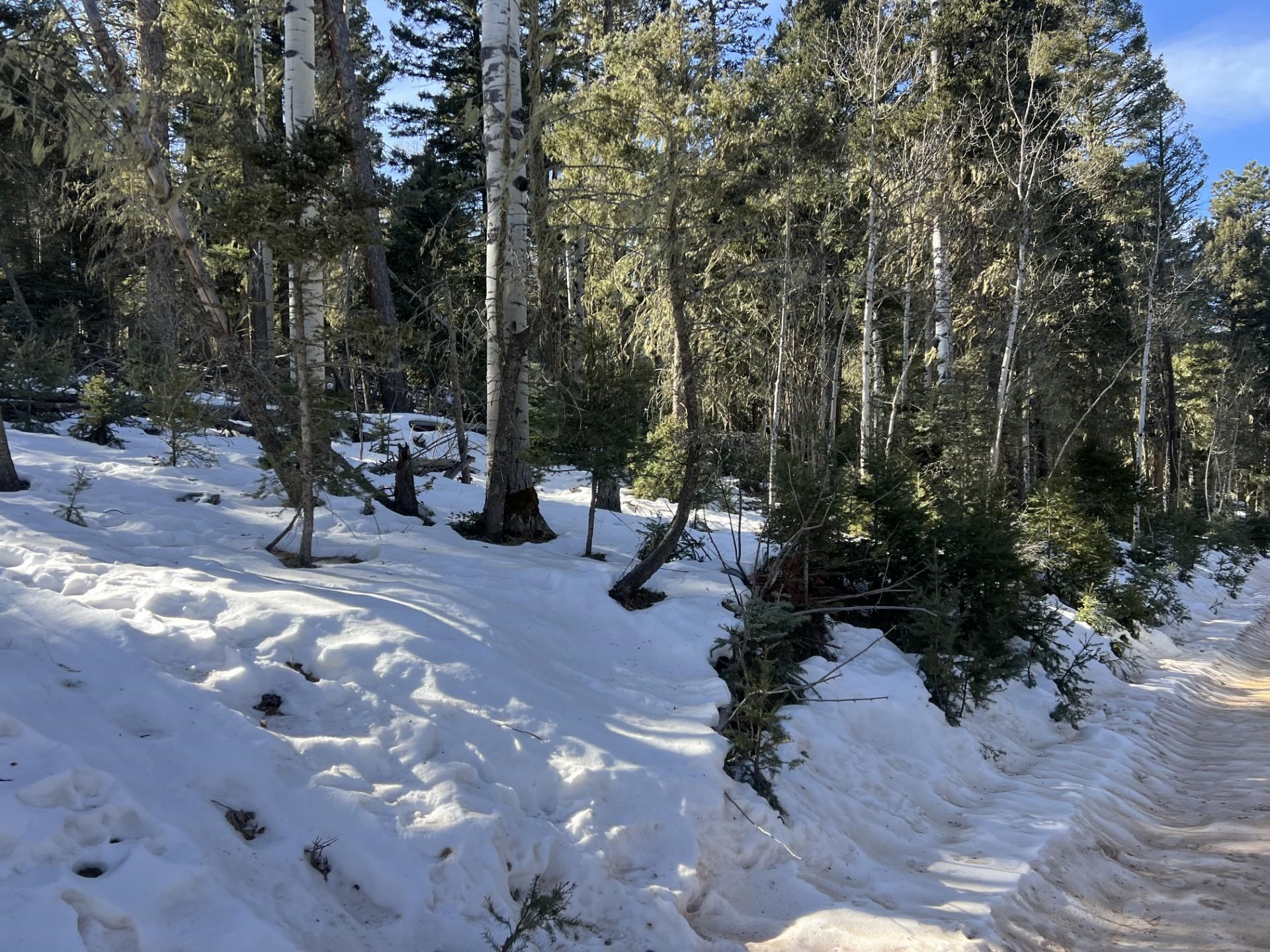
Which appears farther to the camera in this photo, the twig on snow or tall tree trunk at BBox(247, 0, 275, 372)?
tall tree trunk at BBox(247, 0, 275, 372)

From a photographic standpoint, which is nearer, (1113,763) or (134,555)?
(134,555)

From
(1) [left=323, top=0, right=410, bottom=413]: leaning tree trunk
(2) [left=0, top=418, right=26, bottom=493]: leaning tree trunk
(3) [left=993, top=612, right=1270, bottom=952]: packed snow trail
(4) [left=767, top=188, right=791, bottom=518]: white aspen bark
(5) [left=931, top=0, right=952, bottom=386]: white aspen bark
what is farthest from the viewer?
(5) [left=931, top=0, right=952, bottom=386]: white aspen bark

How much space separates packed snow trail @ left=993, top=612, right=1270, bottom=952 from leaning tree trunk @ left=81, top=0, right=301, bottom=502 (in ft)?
20.5

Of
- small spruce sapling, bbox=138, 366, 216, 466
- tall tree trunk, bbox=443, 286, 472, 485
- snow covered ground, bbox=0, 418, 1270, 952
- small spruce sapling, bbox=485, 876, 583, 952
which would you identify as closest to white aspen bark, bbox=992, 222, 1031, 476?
snow covered ground, bbox=0, 418, 1270, 952

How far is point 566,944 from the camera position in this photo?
364 centimetres

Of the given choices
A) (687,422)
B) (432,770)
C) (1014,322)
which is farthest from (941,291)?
(432,770)

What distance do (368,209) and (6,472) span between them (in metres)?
4.19

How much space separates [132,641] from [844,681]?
17.7 feet

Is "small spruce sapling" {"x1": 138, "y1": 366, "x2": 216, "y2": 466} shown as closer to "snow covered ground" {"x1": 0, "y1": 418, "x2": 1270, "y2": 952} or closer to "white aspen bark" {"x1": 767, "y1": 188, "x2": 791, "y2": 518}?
"snow covered ground" {"x1": 0, "y1": 418, "x2": 1270, "y2": 952}

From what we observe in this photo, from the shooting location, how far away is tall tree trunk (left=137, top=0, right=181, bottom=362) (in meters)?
7.33

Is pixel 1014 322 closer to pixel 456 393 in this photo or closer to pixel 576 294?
pixel 576 294

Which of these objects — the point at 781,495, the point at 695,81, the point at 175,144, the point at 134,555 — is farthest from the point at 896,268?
the point at 134,555

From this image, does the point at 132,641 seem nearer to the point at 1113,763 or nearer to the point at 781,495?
the point at 781,495

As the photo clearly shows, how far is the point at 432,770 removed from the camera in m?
4.19
